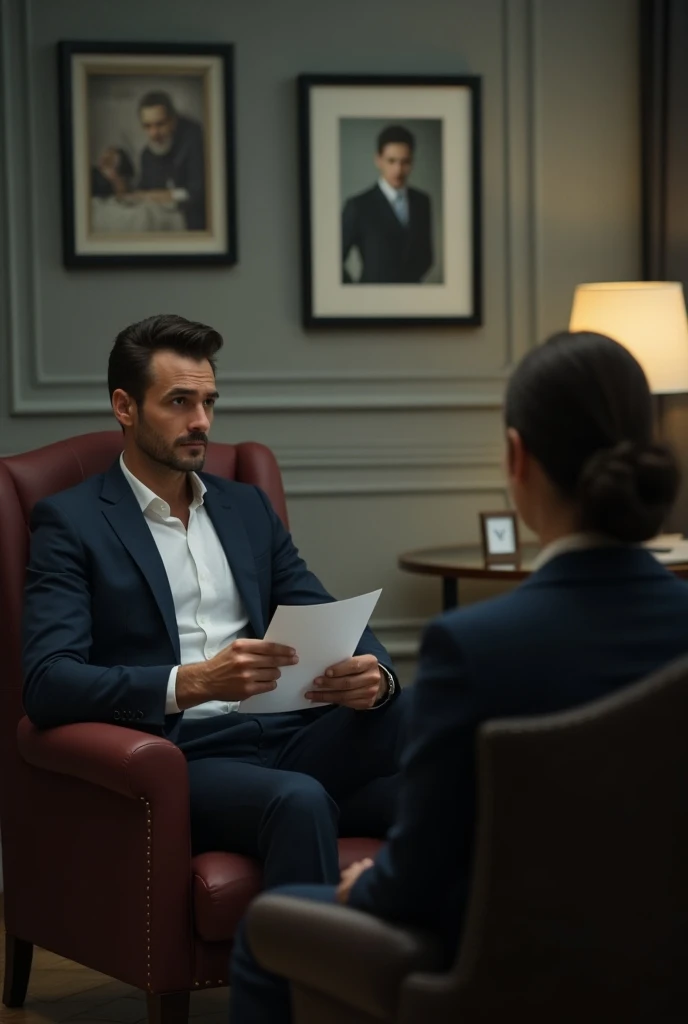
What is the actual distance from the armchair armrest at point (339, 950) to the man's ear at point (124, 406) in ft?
5.09

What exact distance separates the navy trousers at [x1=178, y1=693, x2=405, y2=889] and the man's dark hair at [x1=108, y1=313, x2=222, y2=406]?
0.76 metres

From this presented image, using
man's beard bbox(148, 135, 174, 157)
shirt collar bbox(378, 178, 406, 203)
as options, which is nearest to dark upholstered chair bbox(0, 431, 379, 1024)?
man's beard bbox(148, 135, 174, 157)

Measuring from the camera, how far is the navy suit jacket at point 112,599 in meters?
2.58

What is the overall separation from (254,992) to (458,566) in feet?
6.07

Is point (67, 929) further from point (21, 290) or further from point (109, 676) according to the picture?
point (21, 290)

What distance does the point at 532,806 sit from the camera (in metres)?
1.32

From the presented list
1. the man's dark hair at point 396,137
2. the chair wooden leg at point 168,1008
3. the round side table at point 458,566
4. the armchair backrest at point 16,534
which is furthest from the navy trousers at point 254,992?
the man's dark hair at point 396,137

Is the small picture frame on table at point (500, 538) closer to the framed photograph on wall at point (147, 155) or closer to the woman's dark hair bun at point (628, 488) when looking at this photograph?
the framed photograph on wall at point (147, 155)

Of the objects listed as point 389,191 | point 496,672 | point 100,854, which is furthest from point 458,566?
point 496,672

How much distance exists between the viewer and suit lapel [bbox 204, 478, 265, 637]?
2.94 m

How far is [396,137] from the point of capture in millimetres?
4102

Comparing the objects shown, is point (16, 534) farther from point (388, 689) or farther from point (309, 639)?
point (388, 689)

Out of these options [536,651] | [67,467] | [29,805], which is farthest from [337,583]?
[536,651]

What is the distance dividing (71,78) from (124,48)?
0.17 metres
